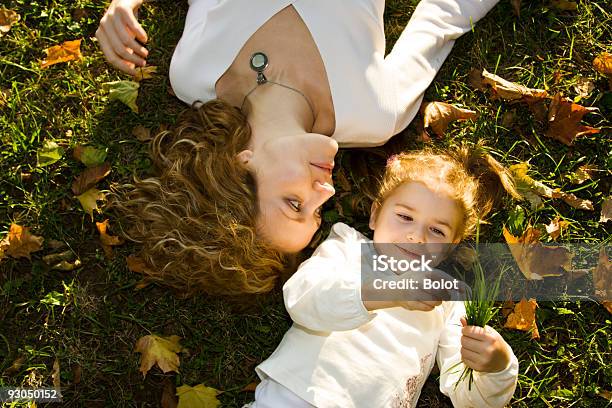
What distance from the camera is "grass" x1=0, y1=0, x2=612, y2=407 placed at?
345 cm

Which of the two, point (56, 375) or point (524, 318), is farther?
point (524, 318)

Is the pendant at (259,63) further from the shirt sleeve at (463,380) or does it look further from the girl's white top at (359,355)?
the shirt sleeve at (463,380)

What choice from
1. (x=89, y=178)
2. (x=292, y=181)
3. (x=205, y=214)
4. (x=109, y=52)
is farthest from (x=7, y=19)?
(x=292, y=181)

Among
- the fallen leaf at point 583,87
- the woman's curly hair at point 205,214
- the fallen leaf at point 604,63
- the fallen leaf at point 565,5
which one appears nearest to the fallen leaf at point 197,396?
the woman's curly hair at point 205,214

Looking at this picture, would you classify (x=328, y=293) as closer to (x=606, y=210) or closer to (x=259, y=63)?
(x=259, y=63)

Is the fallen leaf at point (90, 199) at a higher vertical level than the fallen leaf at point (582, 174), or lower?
higher

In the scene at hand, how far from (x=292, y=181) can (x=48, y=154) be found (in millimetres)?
1508

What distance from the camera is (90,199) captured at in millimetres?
3596

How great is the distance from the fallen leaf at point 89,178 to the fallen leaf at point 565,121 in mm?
2541

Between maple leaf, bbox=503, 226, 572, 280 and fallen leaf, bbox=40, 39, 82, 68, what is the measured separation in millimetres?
2637

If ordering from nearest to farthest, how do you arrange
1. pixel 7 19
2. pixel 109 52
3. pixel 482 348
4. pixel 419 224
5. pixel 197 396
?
1. pixel 482 348
2. pixel 419 224
3. pixel 197 396
4. pixel 109 52
5. pixel 7 19

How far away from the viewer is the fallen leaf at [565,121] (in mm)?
3812

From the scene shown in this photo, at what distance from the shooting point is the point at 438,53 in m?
3.84

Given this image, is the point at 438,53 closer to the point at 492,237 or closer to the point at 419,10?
the point at 419,10
